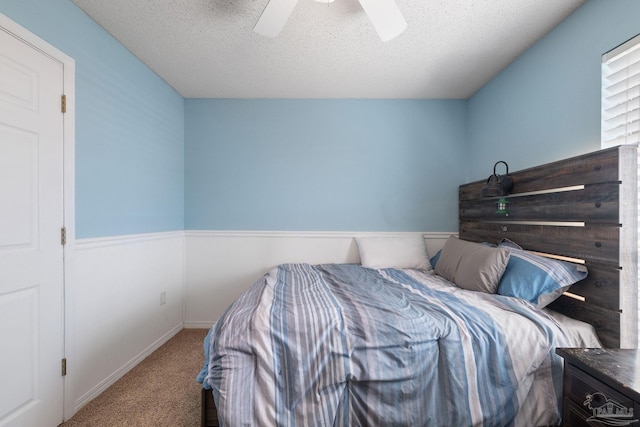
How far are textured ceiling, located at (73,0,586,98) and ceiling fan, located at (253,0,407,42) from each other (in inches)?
9.5

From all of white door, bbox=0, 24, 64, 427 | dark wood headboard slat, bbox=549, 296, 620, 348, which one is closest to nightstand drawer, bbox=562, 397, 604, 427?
dark wood headboard slat, bbox=549, 296, 620, 348

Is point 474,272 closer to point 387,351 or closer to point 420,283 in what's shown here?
point 420,283

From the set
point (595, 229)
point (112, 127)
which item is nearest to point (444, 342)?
point (595, 229)

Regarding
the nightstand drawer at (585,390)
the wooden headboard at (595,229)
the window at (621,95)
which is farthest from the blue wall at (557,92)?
the nightstand drawer at (585,390)

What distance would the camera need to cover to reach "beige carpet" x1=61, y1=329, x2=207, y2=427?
1.50m

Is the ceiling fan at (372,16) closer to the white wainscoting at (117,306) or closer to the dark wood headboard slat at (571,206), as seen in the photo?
the dark wood headboard slat at (571,206)

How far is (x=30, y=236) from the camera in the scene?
4.43ft

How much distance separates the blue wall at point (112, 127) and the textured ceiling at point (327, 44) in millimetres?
146

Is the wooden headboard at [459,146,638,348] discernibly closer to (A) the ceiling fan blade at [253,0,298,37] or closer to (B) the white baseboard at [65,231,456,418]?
(B) the white baseboard at [65,231,456,418]

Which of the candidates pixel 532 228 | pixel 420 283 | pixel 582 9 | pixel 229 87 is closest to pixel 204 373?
pixel 420 283

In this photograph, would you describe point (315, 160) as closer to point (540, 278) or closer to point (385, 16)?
point (385, 16)

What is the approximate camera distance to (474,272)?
68.3 inches

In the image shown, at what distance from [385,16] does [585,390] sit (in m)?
1.86

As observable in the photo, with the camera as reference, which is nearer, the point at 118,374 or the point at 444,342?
the point at 444,342
